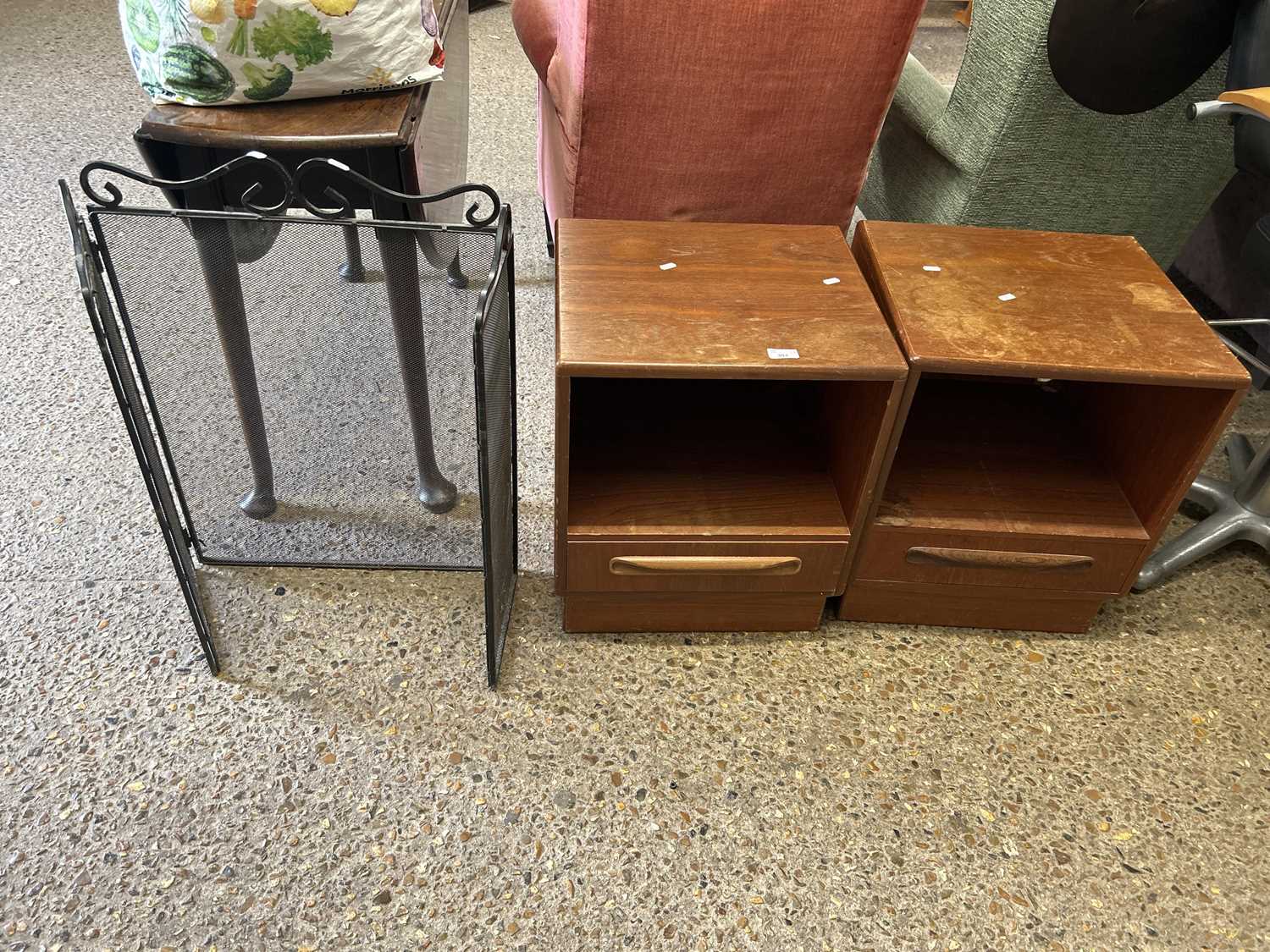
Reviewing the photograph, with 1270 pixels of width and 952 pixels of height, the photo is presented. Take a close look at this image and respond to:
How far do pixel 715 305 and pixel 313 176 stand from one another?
520 millimetres

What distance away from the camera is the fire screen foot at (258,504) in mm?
1370

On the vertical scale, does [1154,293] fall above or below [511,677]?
above

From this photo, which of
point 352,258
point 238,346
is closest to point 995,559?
point 352,258

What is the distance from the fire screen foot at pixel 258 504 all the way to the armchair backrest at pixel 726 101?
0.66 meters

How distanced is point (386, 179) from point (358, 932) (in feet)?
2.86

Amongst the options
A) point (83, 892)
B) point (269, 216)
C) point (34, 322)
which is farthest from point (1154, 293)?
point (34, 322)

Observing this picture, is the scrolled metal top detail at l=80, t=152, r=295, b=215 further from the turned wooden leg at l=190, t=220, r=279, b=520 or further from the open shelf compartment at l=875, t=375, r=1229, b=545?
the open shelf compartment at l=875, t=375, r=1229, b=545

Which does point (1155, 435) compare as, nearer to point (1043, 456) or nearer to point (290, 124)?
point (1043, 456)

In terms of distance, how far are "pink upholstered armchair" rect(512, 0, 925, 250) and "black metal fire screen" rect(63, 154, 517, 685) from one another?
0.33 meters

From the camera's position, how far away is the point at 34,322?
73.4 inches

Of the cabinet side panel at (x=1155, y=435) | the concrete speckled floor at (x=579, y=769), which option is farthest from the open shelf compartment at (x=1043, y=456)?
the concrete speckled floor at (x=579, y=769)

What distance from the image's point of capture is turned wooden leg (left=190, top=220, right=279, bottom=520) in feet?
3.64

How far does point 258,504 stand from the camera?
138 centimetres

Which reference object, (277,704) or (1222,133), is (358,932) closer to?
(277,704)
